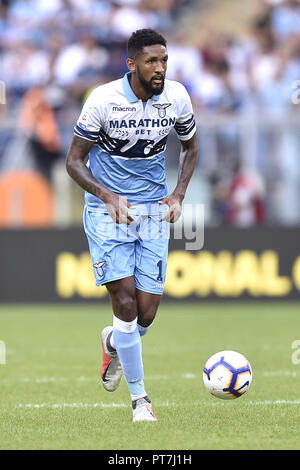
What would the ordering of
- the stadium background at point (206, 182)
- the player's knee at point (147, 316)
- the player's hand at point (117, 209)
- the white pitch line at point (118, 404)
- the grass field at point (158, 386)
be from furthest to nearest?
the stadium background at point (206, 182) → the white pitch line at point (118, 404) → the player's knee at point (147, 316) → the player's hand at point (117, 209) → the grass field at point (158, 386)

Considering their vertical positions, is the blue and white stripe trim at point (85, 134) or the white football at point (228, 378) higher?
the blue and white stripe trim at point (85, 134)

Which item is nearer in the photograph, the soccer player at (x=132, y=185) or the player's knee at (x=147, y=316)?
the soccer player at (x=132, y=185)

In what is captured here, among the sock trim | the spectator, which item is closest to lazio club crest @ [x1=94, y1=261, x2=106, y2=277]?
the sock trim

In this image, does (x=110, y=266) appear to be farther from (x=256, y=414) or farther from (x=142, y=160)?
(x=256, y=414)

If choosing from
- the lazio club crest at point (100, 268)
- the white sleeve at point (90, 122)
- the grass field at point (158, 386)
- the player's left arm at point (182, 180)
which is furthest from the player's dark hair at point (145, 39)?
the grass field at point (158, 386)

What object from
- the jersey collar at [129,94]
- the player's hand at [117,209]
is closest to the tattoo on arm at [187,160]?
the jersey collar at [129,94]

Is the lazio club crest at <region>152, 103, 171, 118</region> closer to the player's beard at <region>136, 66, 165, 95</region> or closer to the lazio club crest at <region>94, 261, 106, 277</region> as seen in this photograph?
the player's beard at <region>136, 66, 165, 95</region>

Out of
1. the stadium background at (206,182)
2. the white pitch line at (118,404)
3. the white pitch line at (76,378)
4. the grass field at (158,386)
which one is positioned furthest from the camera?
the stadium background at (206,182)

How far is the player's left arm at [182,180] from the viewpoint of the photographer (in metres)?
6.25

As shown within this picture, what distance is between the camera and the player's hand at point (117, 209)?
6.09 metres

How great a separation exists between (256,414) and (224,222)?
8993 mm

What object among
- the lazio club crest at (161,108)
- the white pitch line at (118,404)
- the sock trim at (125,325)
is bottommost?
the white pitch line at (118,404)

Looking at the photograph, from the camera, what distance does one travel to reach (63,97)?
15.8 m

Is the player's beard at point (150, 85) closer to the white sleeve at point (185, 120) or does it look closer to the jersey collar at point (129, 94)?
the jersey collar at point (129, 94)
